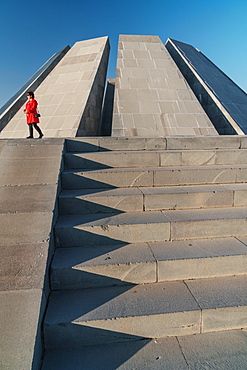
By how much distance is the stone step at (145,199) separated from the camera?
120 inches

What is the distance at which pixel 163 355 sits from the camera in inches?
72.1

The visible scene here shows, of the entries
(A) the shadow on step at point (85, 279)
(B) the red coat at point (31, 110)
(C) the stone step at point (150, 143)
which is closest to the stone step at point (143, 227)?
(A) the shadow on step at point (85, 279)

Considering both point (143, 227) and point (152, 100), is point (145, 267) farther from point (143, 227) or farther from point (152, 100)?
point (152, 100)

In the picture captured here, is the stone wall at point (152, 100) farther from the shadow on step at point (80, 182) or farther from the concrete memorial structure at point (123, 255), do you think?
the shadow on step at point (80, 182)

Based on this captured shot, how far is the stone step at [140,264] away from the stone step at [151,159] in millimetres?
1759

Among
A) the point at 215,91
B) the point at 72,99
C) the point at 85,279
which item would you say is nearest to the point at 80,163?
the point at 85,279

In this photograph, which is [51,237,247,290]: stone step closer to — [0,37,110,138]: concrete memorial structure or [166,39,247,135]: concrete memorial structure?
[0,37,110,138]: concrete memorial structure

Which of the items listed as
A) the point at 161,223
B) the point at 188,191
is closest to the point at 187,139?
the point at 188,191

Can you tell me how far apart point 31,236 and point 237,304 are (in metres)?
2.14

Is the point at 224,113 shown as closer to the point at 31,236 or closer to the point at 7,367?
the point at 31,236

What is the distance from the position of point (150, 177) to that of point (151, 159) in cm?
56

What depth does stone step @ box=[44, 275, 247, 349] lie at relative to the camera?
1906 millimetres

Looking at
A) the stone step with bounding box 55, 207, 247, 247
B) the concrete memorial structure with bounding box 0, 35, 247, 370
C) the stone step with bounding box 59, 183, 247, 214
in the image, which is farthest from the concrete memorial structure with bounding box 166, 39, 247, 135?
the stone step with bounding box 55, 207, 247, 247

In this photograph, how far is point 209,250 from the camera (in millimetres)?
2549
